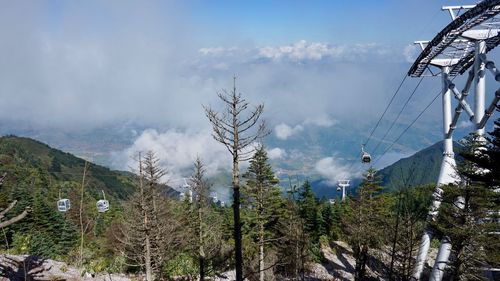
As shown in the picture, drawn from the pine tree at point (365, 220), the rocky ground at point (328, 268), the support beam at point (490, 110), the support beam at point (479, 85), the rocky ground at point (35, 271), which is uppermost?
the support beam at point (479, 85)

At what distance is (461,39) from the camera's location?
80.5ft

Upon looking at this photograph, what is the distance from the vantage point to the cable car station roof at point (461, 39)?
65.4 feet

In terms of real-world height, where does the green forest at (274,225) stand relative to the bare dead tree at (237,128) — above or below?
below

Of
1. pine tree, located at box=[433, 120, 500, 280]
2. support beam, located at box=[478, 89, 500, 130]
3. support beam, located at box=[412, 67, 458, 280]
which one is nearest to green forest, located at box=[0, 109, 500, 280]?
pine tree, located at box=[433, 120, 500, 280]

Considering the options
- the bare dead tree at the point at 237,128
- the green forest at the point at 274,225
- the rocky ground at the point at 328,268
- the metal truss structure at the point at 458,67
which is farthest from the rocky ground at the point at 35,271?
the metal truss structure at the point at 458,67

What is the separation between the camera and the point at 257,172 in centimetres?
2733

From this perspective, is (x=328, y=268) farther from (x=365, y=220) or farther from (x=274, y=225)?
(x=365, y=220)

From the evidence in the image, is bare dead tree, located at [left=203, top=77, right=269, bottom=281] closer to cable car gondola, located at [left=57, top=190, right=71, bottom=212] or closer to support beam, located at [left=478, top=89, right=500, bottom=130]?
support beam, located at [left=478, top=89, right=500, bottom=130]

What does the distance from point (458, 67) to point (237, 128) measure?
25668 mm

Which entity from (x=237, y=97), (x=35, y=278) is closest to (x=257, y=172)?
(x=35, y=278)

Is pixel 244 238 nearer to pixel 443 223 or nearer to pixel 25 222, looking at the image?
pixel 443 223

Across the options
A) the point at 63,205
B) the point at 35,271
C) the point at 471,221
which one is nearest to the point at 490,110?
the point at 471,221

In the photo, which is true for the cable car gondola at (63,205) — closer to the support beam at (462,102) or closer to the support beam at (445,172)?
the support beam at (445,172)

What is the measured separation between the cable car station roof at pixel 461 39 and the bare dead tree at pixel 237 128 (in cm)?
1450
